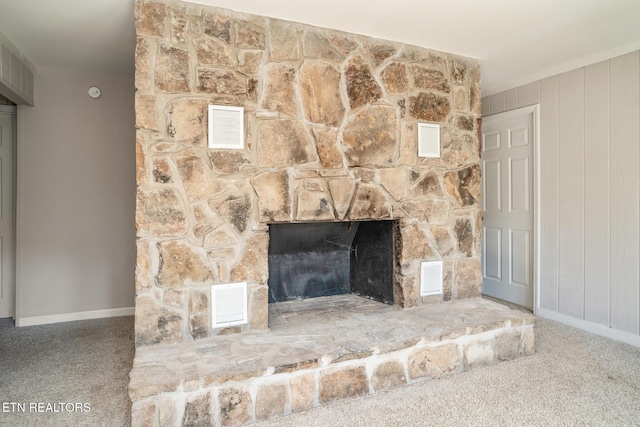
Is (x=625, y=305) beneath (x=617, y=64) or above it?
beneath

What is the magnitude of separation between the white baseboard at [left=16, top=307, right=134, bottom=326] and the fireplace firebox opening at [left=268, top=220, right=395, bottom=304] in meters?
1.58

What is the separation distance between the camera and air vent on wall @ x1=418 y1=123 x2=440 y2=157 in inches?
110

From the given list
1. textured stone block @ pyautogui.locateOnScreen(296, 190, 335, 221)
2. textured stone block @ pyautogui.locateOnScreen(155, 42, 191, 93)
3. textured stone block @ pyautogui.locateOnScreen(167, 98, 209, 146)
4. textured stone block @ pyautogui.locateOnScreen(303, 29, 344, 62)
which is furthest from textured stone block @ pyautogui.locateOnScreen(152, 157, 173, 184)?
textured stone block @ pyautogui.locateOnScreen(303, 29, 344, 62)

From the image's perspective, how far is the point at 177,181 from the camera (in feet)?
7.04

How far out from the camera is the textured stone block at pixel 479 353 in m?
2.36

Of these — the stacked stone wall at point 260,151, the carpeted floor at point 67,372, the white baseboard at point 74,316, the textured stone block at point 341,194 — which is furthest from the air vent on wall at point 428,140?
the white baseboard at point 74,316

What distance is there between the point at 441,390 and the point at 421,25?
2.28 m

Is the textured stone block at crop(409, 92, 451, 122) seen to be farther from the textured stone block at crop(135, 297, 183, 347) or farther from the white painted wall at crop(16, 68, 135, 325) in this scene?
the white painted wall at crop(16, 68, 135, 325)

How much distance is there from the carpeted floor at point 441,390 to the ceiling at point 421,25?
87.6 inches

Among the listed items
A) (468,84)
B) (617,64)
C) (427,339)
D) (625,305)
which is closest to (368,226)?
(427,339)

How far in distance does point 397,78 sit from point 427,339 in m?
1.82

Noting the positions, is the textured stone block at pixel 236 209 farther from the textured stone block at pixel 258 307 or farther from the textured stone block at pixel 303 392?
the textured stone block at pixel 303 392

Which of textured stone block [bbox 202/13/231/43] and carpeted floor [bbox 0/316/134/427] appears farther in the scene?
textured stone block [bbox 202/13/231/43]

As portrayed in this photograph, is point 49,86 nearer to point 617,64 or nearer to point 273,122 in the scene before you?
point 273,122
